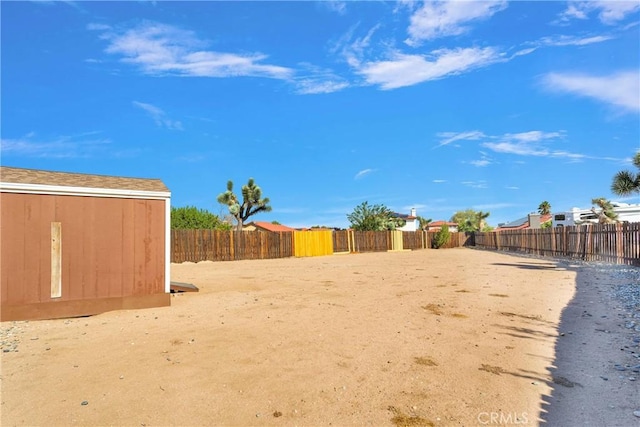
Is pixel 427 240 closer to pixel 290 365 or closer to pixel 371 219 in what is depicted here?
pixel 371 219

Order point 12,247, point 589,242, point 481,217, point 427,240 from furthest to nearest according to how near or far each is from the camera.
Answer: point 481,217 → point 427,240 → point 589,242 → point 12,247

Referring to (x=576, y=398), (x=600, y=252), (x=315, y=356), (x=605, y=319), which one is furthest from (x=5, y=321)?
(x=600, y=252)

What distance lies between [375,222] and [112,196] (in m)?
31.8

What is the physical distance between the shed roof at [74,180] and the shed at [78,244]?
2 centimetres

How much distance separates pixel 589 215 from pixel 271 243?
30.5 metres

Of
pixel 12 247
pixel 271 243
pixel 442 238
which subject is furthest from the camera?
pixel 442 238

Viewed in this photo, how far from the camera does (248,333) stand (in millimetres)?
5945

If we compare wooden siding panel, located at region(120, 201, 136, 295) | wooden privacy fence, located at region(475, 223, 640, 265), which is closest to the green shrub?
wooden privacy fence, located at region(475, 223, 640, 265)

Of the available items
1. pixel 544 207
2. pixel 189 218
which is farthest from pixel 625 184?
pixel 544 207

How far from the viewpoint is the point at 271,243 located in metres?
26.9

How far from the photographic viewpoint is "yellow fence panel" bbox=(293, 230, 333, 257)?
28641mm

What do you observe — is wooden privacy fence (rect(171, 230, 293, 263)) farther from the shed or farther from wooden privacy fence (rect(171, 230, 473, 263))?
the shed

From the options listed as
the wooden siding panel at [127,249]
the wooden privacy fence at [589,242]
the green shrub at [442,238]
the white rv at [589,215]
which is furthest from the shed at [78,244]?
the green shrub at [442,238]

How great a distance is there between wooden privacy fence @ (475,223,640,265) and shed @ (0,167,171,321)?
1667 centimetres
